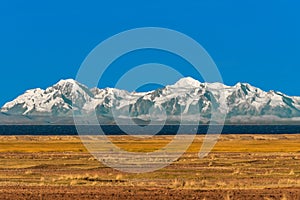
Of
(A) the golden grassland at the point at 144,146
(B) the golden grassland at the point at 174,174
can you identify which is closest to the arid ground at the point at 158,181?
(B) the golden grassland at the point at 174,174

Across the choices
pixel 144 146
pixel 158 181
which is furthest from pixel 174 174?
pixel 144 146

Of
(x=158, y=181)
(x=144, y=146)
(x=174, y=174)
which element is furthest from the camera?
(x=144, y=146)

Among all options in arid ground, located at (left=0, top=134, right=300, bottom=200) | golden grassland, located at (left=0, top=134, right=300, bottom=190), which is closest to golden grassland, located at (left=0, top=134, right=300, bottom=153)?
golden grassland, located at (left=0, top=134, right=300, bottom=190)

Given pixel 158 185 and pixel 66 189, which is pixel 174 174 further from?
pixel 66 189

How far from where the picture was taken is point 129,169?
6003 cm

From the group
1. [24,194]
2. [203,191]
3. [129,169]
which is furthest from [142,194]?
[129,169]

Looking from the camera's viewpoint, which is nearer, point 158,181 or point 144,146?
point 158,181

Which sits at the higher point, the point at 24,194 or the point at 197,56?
the point at 197,56

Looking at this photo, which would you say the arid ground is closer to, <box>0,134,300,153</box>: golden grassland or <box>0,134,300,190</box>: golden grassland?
<box>0,134,300,190</box>: golden grassland

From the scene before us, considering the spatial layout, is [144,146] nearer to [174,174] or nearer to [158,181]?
[174,174]

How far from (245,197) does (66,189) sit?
10272 millimetres

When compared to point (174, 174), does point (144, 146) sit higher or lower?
higher

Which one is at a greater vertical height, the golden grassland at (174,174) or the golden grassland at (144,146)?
the golden grassland at (144,146)

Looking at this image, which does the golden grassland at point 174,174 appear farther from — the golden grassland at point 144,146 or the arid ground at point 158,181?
the golden grassland at point 144,146
